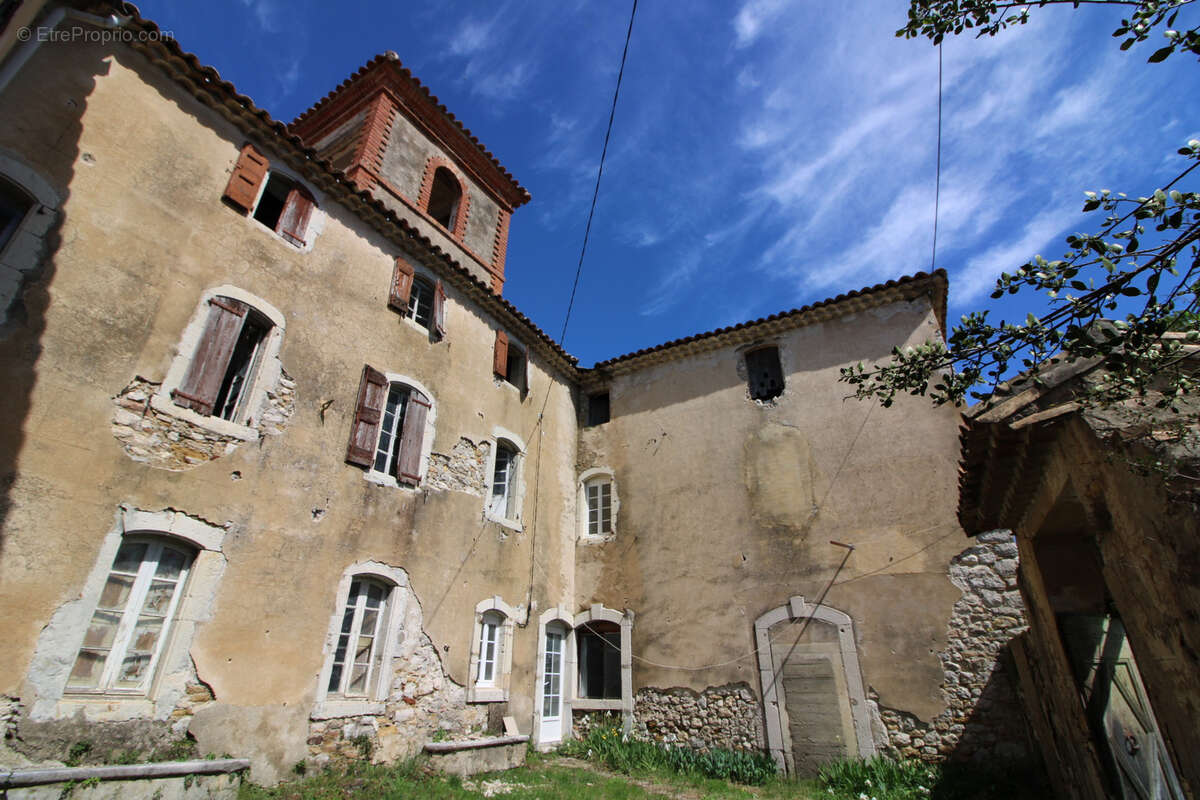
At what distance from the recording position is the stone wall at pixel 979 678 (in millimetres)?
8609

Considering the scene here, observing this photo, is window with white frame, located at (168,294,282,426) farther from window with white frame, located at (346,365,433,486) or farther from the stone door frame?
the stone door frame

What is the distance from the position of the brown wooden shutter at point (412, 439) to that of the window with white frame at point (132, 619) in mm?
3150

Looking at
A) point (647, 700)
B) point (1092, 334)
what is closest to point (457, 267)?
point (647, 700)

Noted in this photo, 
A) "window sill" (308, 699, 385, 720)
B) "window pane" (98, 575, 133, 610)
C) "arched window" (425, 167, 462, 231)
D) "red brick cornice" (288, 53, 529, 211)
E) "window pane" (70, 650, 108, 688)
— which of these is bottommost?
"window sill" (308, 699, 385, 720)

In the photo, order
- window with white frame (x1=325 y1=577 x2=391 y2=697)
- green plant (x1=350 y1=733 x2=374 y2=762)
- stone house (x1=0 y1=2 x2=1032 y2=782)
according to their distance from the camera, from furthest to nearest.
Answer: window with white frame (x1=325 y1=577 x2=391 y2=697)
green plant (x1=350 y1=733 x2=374 y2=762)
stone house (x1=0 y1=2 x2=1032 y2=782)

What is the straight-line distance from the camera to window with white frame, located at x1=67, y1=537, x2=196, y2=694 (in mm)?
5809

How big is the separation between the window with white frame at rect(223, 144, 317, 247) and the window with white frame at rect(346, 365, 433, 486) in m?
2.33

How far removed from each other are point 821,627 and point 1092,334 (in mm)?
8128

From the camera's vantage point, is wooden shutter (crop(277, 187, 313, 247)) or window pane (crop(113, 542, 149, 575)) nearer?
window pane (crop(113, 542, 149, 575))

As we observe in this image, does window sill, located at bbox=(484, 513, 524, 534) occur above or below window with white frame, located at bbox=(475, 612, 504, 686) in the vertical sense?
above

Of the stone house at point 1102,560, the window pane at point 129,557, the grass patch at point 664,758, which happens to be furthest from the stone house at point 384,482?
the stone house at point 1102,560

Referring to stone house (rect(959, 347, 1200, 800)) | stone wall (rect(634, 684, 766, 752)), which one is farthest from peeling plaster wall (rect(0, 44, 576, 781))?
stone house (rect(959, 347, 1200, 800))

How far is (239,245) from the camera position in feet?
26.4

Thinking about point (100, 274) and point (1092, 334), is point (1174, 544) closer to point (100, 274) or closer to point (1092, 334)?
point (1092, 334)
